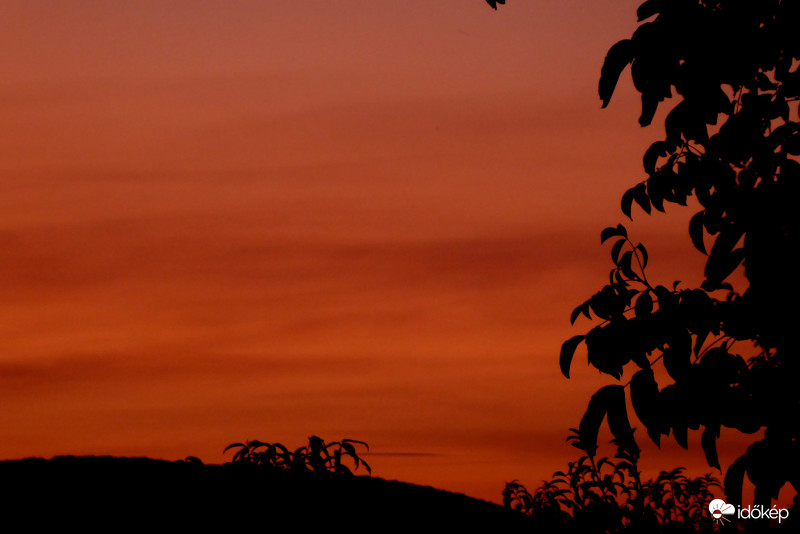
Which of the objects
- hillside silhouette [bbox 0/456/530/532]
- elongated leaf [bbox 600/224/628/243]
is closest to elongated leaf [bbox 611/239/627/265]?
elongated leaf [bbox 600/224/628/243]

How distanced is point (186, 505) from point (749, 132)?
3142 mm

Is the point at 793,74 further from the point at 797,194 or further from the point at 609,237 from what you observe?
the point at 609,237

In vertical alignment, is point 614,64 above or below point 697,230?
above

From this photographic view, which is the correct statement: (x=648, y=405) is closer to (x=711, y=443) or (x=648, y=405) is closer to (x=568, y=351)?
(x=711, y=443)

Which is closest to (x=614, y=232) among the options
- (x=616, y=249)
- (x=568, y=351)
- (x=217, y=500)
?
(x=616, y=249)

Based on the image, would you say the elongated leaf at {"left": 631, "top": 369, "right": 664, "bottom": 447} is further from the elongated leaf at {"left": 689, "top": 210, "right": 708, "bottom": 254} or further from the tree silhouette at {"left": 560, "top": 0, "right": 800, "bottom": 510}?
the elongated leaf at {"left": 689, "top": 210, "right": 708, "bottom": 254}

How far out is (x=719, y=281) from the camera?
4.52 m

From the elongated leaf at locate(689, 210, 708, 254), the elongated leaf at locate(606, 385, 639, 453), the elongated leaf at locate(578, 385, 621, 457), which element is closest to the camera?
the elongated leaf at locate(606, 385, 639, 453)

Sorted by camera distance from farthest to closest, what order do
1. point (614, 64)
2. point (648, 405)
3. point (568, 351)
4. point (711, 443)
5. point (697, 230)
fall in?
point (697, 230) < point (568, 351) < point (614, 64) < point (711, 443) < point (648, 405)

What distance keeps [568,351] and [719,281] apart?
0.75 metres

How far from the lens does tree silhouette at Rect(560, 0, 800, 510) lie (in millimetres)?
4121

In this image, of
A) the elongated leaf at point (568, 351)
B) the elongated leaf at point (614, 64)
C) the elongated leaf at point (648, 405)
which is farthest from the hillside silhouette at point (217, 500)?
the elongated leaf at point (614, 64)

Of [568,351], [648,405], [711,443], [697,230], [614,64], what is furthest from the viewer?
[697,230]

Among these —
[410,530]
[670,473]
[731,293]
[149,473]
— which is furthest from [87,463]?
[670,473]
